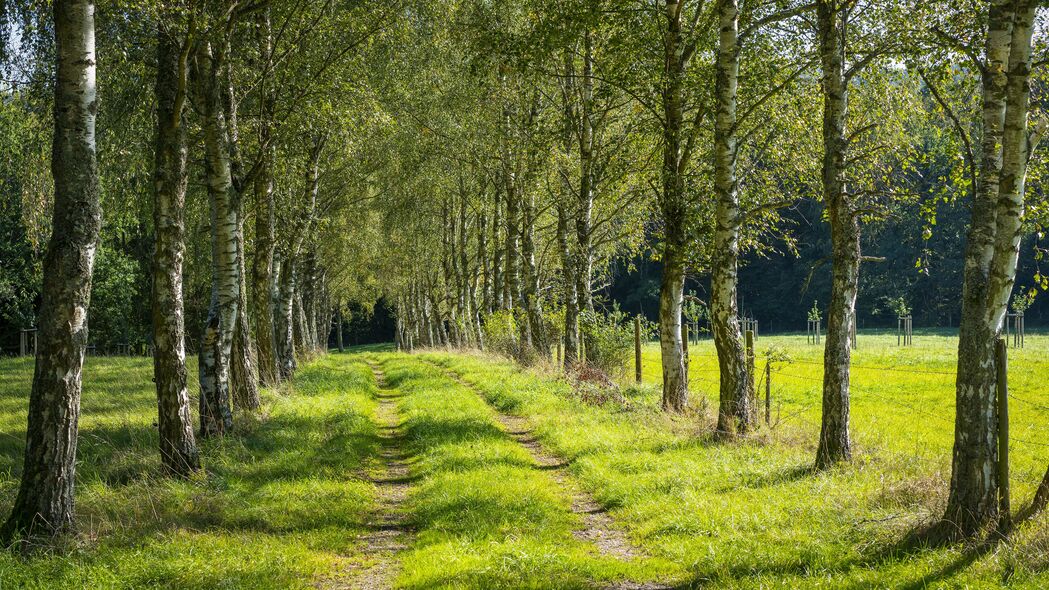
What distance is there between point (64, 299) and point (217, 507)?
2718mm

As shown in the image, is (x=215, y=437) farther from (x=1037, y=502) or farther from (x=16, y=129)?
(x=1037, y=502)

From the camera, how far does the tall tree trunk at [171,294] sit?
9133 millimetres

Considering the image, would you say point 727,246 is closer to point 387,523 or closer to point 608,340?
point 387,523

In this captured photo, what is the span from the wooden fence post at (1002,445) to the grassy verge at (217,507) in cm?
564

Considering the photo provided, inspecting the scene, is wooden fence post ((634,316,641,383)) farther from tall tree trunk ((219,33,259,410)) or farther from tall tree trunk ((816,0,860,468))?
tall tree trunk ((816,0,860,468))

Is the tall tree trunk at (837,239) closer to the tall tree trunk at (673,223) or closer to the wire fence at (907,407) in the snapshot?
the wire fence at (907,407)

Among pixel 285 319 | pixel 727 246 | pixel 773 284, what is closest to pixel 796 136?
pixel 727 246

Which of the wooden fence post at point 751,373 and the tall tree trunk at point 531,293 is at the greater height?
the tall tree trunk at point 531,293

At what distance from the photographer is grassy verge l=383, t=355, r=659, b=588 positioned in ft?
20.3

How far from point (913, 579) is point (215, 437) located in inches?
384

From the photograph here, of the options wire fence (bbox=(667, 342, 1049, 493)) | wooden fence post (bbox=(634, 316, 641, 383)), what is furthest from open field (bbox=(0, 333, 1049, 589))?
wooden fence post (bbox=(634, 316, 641, 383))

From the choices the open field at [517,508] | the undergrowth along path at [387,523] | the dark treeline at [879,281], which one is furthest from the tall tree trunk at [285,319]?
the dark treeline at [879,281]

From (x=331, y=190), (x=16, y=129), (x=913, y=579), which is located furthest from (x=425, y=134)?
(x=913, y=579)

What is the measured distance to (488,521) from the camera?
7.68m
